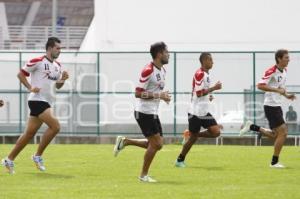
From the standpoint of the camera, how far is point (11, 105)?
104ft

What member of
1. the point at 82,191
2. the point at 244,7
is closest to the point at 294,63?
the point at 244,7

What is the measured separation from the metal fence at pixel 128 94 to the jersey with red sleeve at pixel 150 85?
648 inches

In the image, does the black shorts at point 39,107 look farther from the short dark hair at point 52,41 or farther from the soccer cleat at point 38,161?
the short dark hair at point 52,41

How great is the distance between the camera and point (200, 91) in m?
17.9

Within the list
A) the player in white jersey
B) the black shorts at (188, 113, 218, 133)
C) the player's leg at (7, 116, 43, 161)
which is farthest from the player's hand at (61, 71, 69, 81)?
the black shorts at (188, 113, 218, 133)

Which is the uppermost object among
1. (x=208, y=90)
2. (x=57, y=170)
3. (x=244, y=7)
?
A: (x=244, y=7)

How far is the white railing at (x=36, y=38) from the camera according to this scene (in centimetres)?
4678

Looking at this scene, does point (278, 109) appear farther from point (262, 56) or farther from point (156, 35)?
point (156, 35)

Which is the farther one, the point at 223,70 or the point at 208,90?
the point at 223,70

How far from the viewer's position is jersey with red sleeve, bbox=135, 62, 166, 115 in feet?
47.1

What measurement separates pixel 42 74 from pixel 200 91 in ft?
10.4

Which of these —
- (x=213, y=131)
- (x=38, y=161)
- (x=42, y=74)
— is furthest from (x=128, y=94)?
(x=42, y=74)

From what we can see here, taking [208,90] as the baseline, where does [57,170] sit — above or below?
below

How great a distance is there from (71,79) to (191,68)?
385cm
